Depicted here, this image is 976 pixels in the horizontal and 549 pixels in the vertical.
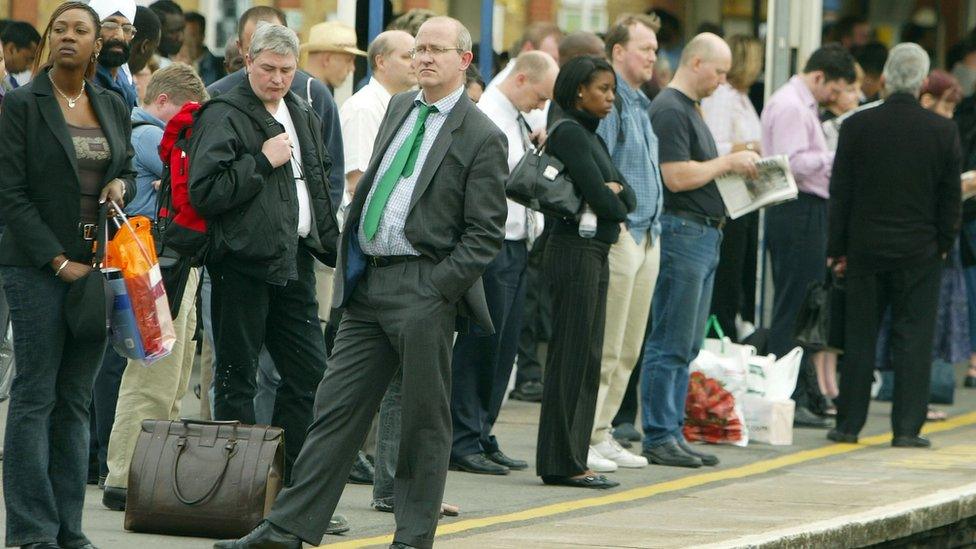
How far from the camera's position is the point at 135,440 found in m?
7.41

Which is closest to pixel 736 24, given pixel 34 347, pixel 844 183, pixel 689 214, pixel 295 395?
pixel 844 183

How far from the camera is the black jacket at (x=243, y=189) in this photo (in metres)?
6.81

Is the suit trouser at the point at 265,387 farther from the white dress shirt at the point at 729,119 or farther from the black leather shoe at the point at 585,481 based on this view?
the white dress shirt at the point at 729,119

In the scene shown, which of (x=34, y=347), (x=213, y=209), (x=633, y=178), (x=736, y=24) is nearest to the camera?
(x=34, y=347)

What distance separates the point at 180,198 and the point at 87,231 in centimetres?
78

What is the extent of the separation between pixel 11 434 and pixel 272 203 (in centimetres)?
138

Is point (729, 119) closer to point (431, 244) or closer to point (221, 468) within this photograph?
point (431, 244)

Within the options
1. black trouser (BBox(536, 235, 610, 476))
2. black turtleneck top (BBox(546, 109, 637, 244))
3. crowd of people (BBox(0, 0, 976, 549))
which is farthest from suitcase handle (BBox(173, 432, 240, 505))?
black turtleneck top (BBox(546, 109, 637, 244))

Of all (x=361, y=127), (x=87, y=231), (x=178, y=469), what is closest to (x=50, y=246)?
(x=87, y=231)

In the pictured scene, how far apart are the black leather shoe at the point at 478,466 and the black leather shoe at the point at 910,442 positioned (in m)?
2.53

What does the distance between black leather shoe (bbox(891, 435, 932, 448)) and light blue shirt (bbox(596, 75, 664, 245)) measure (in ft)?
7.20

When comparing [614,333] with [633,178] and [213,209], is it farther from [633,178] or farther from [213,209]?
[213,209]

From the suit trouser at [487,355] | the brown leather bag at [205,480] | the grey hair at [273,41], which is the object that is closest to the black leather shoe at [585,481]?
the suit trouser at [487,355]

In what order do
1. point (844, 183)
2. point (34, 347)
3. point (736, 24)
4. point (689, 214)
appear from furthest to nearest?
point (736, 24)
point (844, 183)
point (689, 214)
point (34, 347)
